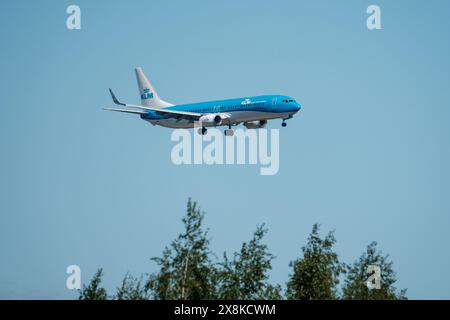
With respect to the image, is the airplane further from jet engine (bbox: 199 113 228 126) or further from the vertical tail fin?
the vertical tail fin

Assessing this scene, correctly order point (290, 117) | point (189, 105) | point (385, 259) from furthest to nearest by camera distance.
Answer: point (189, 105), point (290, 117), point (385, 259)

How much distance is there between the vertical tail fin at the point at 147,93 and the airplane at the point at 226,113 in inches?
626

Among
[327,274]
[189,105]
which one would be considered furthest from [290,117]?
[327,274]

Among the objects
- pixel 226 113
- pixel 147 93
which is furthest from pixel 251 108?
pixel 147 93

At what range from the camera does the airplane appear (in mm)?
134000

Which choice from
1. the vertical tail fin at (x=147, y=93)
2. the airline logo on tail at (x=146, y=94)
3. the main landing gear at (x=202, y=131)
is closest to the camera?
the main landing gear at (x=202, y=131)

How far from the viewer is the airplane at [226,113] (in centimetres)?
13400

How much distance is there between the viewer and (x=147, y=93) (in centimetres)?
17375

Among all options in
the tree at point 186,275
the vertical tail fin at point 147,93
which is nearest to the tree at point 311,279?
the tree at point 186,275

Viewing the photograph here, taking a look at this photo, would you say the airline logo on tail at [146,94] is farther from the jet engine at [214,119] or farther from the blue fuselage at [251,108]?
the jet engine at [214,119]

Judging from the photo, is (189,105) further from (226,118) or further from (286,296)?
(286,296)
